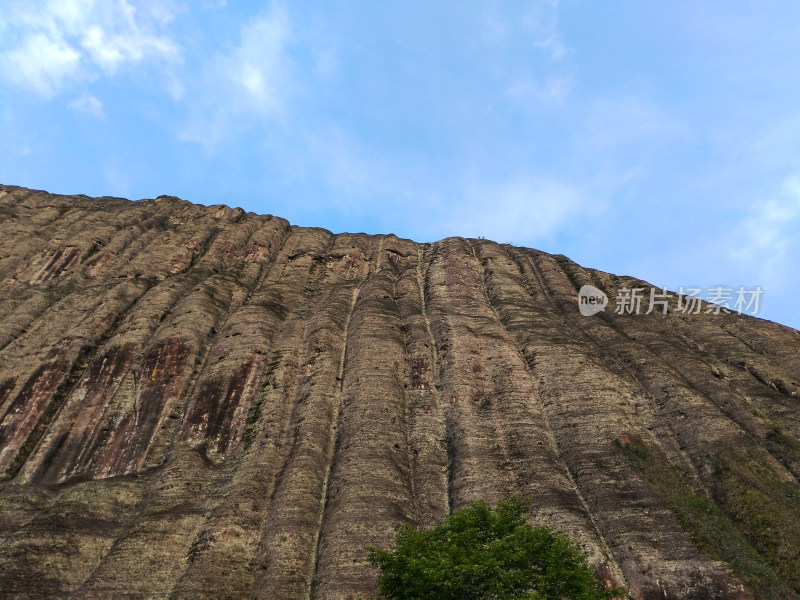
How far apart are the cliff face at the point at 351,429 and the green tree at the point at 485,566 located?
7006mm

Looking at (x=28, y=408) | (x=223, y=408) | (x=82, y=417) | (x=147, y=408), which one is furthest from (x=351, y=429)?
(x=28, y=408)

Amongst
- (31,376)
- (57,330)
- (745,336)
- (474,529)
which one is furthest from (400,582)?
(745,336)

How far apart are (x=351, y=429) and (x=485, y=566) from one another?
61.0ft

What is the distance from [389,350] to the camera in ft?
146

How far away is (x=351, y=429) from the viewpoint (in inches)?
1451

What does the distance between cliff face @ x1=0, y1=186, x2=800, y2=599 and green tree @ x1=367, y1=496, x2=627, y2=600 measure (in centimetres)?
701

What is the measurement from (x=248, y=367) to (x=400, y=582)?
82.8 ft

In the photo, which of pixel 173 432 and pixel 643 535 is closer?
pixel 643 535

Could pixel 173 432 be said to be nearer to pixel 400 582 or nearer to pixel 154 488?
pixel 154 488

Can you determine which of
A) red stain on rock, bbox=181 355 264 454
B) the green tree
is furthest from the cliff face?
the green tree

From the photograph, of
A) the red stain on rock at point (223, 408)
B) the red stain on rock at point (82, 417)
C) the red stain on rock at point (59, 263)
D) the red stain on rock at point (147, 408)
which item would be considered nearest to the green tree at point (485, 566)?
the red stain on rock at point (223, 408)

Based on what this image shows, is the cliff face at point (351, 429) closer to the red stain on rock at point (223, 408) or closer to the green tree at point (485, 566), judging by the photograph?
the red stain on rock at point (223, 408)

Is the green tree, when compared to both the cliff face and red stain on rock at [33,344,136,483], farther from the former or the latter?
red stain on rock at [33,344,136,483]

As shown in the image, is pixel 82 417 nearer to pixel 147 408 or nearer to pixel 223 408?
pixel 147 408
